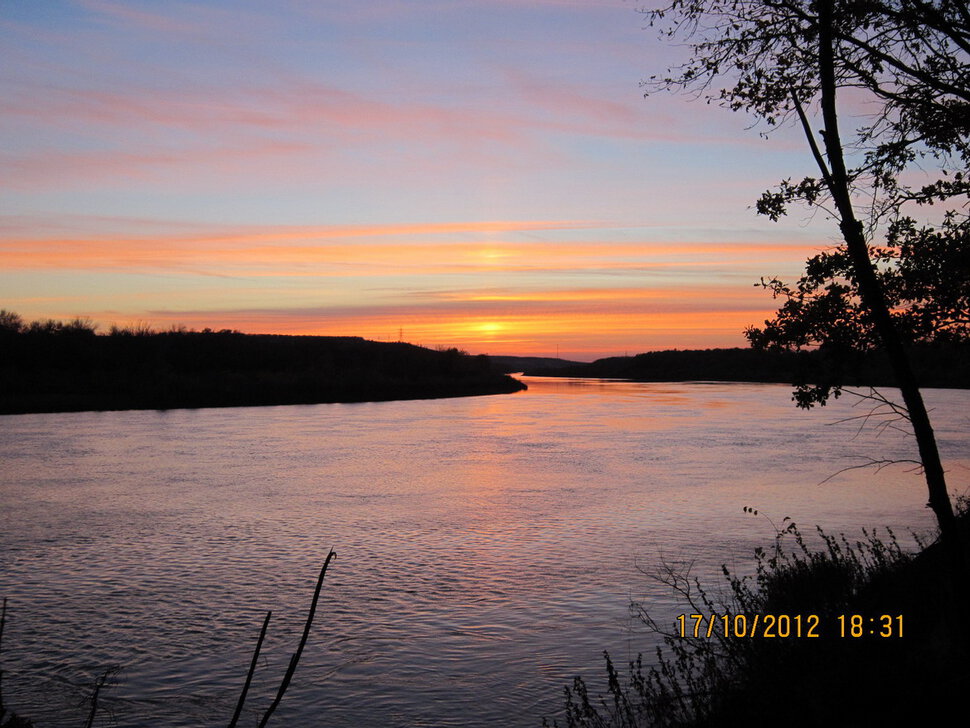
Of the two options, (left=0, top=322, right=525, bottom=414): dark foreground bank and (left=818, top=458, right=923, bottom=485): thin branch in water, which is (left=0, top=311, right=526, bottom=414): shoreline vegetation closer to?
(left=0, top=322, right=525, bottom=414): dark foreground bank

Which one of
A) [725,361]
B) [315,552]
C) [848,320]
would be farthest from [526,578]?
[725,361]

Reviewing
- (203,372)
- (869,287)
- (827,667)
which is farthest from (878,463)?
(203,372)

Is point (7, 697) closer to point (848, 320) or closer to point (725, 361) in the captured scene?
point (848, 320)

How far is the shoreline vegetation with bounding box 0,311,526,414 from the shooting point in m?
58.9

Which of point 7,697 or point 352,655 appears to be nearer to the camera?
point 7,697

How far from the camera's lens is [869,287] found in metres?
7.20

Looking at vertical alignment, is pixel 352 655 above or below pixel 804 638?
below

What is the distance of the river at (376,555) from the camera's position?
8406 millimetres

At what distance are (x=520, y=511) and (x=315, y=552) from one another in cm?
572

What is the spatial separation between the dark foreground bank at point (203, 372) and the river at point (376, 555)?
26951 mm

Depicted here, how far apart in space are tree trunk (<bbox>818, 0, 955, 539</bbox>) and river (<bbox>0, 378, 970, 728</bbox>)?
3650mm

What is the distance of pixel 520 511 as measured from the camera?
1867 centimetres

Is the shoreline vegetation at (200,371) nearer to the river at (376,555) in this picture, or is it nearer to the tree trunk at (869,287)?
the river at (376,555)

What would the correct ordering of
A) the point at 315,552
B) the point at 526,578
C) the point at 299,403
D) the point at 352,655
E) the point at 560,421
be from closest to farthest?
the point at 352,655
the point at 526,578
the point at 315,552
the point at 560,421
the point at 299,403
